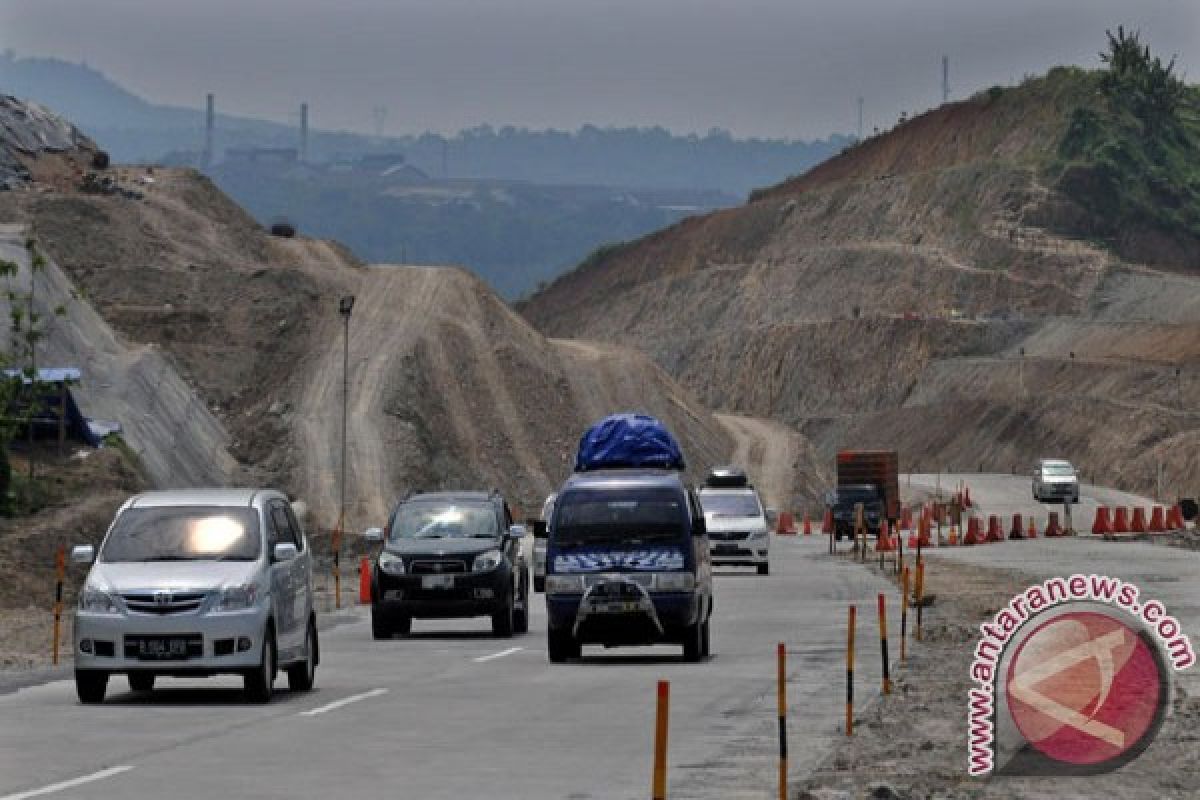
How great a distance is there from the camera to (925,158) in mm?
186750

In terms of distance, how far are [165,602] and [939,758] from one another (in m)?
7.61

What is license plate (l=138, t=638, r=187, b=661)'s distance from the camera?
78.8 feet

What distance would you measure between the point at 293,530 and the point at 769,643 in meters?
8.79

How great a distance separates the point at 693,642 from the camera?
98.7ft

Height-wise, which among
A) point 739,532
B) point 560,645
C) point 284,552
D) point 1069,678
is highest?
point 284,552

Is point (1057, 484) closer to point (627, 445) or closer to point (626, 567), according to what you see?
point (627, 445)

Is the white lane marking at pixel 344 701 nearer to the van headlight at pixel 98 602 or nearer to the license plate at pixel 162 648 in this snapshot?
the license plate at pixel 162 648

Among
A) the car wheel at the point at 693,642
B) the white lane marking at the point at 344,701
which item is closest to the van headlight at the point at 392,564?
the car wheel at the point at 693,642

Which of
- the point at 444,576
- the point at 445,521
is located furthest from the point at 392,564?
the point at 445,521

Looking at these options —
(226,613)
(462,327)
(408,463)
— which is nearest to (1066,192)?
(462,327)

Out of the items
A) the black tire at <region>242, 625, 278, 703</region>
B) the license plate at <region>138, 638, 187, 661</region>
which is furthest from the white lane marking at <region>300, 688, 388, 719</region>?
the license plate at <region>138, 638, 187, 661</region>

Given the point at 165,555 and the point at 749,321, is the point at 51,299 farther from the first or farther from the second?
the point at 749,321

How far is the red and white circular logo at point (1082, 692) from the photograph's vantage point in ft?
57.8

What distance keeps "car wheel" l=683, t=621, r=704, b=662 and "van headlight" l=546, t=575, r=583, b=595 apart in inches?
48.4
